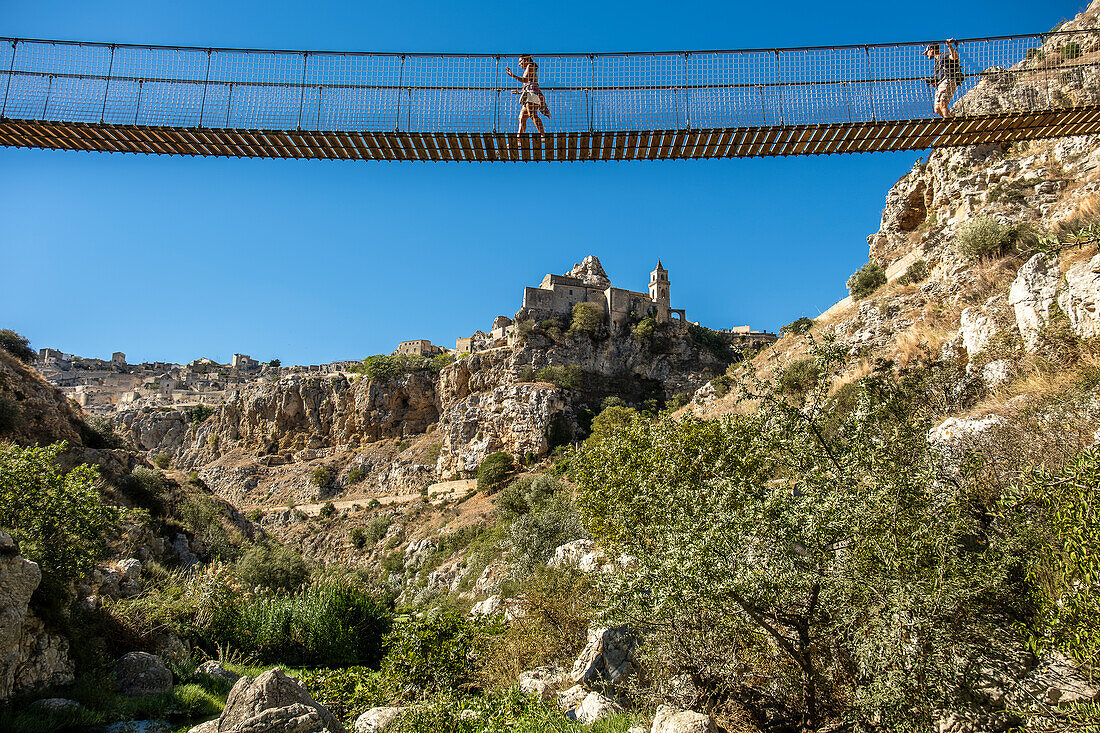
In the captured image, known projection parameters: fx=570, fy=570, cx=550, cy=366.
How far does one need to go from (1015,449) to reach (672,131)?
6.56 meters

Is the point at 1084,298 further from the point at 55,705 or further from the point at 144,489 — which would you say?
the point at 144,489

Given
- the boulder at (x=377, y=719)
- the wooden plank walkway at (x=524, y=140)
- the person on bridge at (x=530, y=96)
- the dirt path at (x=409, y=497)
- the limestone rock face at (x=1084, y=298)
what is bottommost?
the boulder at (x=377, y=719)

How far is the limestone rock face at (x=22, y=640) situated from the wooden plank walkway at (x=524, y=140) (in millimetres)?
5116

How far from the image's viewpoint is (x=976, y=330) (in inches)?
506

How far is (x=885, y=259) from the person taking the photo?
26719mm

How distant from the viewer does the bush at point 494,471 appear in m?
43.3

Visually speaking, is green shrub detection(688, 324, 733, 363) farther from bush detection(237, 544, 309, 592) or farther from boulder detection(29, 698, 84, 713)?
boulder detection(29, 698, 84, 713)

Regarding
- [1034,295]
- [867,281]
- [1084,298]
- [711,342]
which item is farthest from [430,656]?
[711,342]

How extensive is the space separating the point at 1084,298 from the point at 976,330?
2.74 m

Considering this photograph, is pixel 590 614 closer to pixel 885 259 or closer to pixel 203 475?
pixel 885 259

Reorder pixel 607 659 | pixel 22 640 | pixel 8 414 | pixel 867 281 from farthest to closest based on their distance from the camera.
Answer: pixel 867 281 → pixel 8 414 → pixel 607 659 → pixel 22 640

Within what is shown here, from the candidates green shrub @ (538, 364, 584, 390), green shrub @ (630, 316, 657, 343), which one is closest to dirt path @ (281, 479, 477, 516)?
green shrub @ (538, 364, 584, 390)

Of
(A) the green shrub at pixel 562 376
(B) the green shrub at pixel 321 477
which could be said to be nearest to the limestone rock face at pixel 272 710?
(A) the green shrub at pixel 562 376

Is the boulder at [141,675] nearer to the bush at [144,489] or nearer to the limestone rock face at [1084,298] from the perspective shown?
the bush at [144,489]
